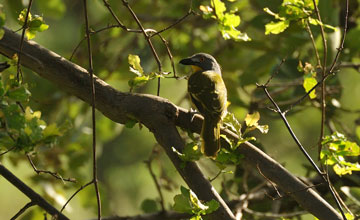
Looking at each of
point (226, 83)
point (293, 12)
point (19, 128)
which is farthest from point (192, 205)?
point (226, 83)

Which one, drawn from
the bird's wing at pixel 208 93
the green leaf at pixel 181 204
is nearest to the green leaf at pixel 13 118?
the green leaf at pixel 181 204

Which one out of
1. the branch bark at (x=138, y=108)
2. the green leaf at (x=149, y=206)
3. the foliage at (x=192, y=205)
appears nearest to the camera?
the foliage at (x=192, y=205)

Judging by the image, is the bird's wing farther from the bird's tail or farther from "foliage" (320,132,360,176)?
"foliage" (320,132,360,176)

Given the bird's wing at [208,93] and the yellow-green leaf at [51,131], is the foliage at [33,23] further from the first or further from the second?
the bird's wing at [208,93]

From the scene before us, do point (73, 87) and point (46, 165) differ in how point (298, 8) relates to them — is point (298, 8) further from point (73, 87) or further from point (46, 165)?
point (46, 165)

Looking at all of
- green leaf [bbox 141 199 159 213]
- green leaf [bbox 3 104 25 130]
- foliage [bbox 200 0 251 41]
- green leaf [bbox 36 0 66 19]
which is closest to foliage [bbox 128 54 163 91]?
foliage [bbox 200 0 251 41]

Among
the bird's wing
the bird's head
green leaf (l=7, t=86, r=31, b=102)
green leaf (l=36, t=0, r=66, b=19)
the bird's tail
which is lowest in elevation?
the bird's tail

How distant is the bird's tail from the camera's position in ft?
8.03

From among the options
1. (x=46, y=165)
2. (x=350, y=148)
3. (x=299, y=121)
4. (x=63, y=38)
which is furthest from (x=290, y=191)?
(x=63, y=38)

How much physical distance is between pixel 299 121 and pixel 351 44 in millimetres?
2512

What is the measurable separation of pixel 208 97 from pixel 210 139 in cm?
71

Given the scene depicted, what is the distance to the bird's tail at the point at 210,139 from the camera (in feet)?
8.03

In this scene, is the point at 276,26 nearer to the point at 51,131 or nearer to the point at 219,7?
the point at 219,7

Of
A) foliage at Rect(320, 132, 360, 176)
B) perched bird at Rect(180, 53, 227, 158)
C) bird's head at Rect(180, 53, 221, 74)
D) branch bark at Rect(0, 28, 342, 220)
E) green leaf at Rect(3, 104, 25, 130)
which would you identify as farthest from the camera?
bird's head at Rect(180, 53, 221, 74)
